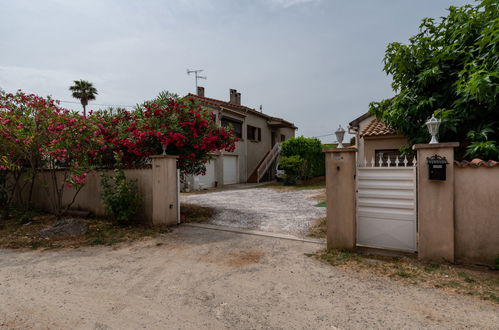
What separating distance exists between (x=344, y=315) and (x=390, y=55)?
6.14 metres

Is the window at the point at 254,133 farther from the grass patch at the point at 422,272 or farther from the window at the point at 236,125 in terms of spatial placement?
A: the grass patch at the point at 422,272

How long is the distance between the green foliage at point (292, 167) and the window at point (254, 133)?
4.59 meters

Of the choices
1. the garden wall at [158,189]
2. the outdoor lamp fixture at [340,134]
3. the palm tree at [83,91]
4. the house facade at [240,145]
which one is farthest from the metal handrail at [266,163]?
the palm tree at [83,91]

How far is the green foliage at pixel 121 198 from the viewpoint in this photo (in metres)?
6.58

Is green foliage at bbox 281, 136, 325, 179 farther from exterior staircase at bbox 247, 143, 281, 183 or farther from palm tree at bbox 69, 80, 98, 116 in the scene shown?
palm tree at bbox 69, 80, 98, 116

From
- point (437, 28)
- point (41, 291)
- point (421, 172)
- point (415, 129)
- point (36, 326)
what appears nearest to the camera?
point (36, 326)

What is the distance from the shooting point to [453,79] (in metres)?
5.96

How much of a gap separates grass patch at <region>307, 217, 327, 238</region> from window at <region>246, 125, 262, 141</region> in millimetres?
14159

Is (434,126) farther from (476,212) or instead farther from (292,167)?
(292,167)

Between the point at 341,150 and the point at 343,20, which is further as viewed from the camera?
the point at 343,20

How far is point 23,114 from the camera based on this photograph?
6621 mm

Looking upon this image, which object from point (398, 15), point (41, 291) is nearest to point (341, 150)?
point (41, 291)

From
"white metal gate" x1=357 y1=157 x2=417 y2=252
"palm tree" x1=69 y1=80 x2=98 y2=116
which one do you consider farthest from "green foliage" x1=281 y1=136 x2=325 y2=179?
"palm tree" x1=69 y1=80 x2=98 y2=116

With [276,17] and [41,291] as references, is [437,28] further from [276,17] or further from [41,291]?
[41,291]
